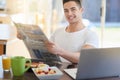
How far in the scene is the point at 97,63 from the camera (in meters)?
1.26

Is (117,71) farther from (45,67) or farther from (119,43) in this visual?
(119,43)

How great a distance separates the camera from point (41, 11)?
15.0 ft

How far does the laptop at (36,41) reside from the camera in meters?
1.49

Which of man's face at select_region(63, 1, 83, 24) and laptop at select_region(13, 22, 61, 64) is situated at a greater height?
man's face at select_region(63, 1, 83, 24)

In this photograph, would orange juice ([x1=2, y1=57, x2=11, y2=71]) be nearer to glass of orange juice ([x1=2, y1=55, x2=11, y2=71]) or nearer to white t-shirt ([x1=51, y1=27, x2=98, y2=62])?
glass of orange juice ([x1=2, y1=55, x2=11, y2=71])

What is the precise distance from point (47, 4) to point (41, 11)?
0.63ft

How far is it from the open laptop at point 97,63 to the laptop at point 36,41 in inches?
13.6

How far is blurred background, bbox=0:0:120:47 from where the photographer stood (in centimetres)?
423

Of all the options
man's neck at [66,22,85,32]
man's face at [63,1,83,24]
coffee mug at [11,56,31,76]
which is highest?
man's face at [63,1,83,24]

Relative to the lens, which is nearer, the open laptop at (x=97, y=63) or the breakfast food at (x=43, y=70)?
the open laptop at (x=97, y=63)

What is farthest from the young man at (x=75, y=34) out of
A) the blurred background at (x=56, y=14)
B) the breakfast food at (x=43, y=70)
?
the blurred background at (x=56, y=14)

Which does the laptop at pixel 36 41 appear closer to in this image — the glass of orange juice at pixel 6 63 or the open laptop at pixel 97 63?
the glass of orange juice at pixel 6 63

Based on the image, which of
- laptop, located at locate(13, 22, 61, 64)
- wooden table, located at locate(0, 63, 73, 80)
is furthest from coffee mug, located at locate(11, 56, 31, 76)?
laptop, located at locate(13, 22, 61, 64)

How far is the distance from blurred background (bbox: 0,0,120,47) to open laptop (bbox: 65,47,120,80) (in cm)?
291
